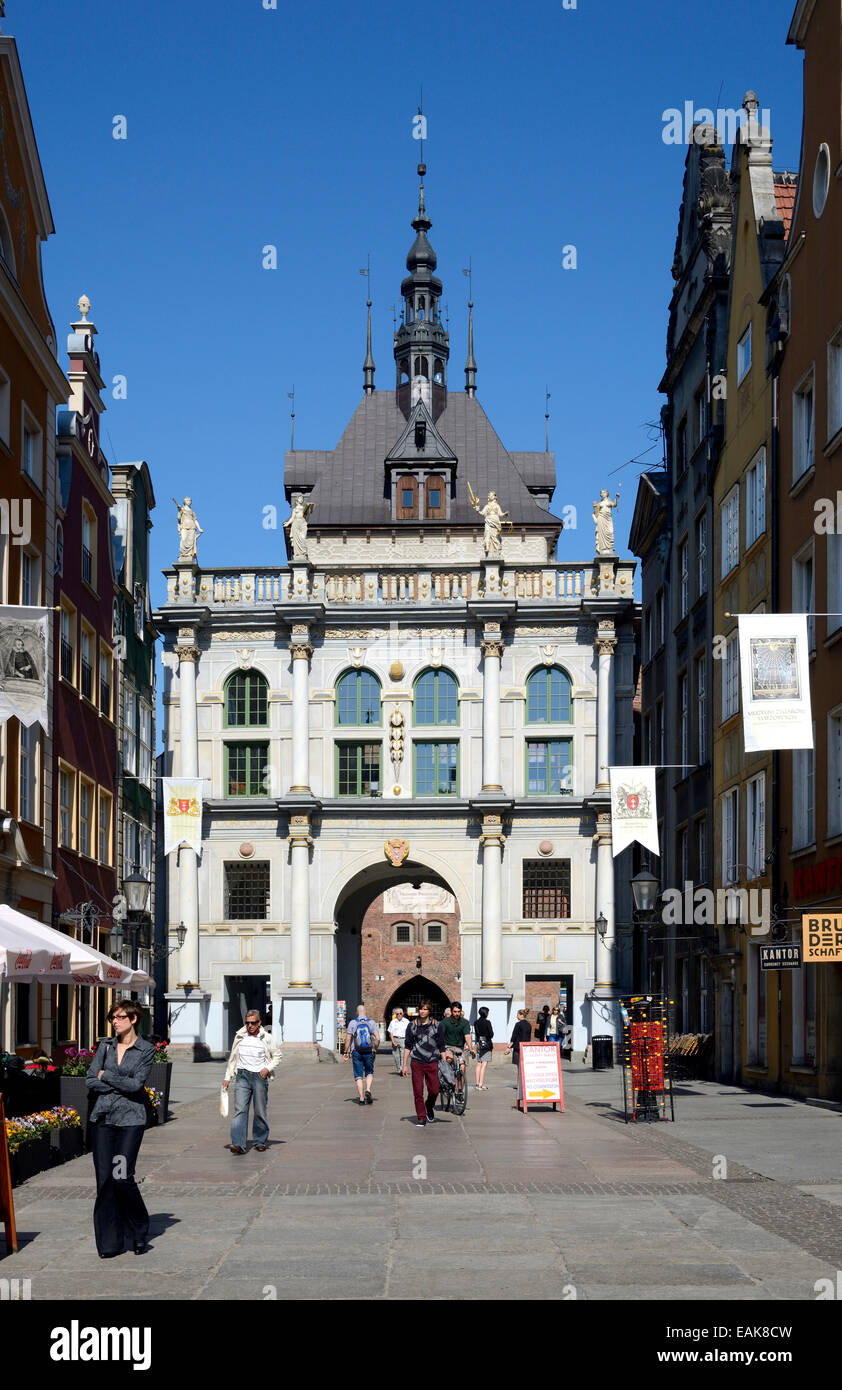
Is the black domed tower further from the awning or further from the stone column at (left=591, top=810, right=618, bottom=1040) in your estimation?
the awning

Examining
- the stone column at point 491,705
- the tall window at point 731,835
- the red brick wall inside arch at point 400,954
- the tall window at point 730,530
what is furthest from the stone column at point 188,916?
the red brick wall inside arch at point 400,954

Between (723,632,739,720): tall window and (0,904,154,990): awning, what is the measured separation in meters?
18.8

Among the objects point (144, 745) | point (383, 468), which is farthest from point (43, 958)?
point (383, 468)

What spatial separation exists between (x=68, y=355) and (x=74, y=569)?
687 cm

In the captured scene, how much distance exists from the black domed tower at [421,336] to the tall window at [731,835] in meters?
47.6

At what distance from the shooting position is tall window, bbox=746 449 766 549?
36406 mm

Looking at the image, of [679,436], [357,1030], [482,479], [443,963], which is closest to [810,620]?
[357,1030]

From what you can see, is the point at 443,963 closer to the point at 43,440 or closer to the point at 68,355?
the point at 68,355

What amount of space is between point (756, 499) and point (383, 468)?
1794 inches

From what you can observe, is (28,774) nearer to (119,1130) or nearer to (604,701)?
(119,1130)

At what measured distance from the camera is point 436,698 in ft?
190

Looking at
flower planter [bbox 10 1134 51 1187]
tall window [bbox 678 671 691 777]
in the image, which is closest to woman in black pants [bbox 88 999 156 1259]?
flower planter [bbox 10 1134 51 1187]

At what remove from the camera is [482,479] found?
82312 mm

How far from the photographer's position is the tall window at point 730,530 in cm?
3949
